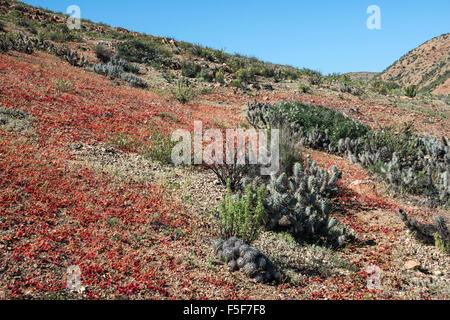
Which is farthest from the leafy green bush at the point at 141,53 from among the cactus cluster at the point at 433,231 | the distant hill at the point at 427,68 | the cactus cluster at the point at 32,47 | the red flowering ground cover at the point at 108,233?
the distant hill at the point at 427,68

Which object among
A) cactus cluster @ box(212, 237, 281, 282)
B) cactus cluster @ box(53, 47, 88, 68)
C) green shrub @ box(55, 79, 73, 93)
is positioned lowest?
cactus cluster @ box(212, 237, 281, 282)

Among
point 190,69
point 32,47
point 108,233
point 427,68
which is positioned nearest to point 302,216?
point 108,233

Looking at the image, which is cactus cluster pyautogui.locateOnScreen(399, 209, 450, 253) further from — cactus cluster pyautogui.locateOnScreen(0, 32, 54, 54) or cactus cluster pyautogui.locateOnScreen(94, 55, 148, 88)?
cactus cluster pyautogui.locateOnScreen(0, 32, 54, 54)

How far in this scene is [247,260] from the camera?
4.32 meters

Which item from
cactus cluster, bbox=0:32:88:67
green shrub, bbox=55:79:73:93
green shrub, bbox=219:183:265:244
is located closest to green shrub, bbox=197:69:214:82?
cactus cluster, bbox=0:32:88:67

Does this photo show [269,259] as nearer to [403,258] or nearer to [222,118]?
[403,258]

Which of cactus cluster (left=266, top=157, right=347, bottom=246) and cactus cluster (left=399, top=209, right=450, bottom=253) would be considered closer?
cactus cluster (left=399, top=209, right=450, bottom=253)

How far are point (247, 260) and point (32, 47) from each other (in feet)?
58.4

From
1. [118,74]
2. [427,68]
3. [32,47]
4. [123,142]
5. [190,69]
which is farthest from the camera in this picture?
[427,68]

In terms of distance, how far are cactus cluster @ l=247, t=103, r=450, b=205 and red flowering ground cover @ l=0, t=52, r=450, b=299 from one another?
0.95 meters

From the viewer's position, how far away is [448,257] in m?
4.97

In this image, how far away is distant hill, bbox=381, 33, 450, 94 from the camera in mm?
54338

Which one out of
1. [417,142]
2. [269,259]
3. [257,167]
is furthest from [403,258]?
[417,142]

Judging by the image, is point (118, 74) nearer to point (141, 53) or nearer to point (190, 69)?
point (190, 69)
